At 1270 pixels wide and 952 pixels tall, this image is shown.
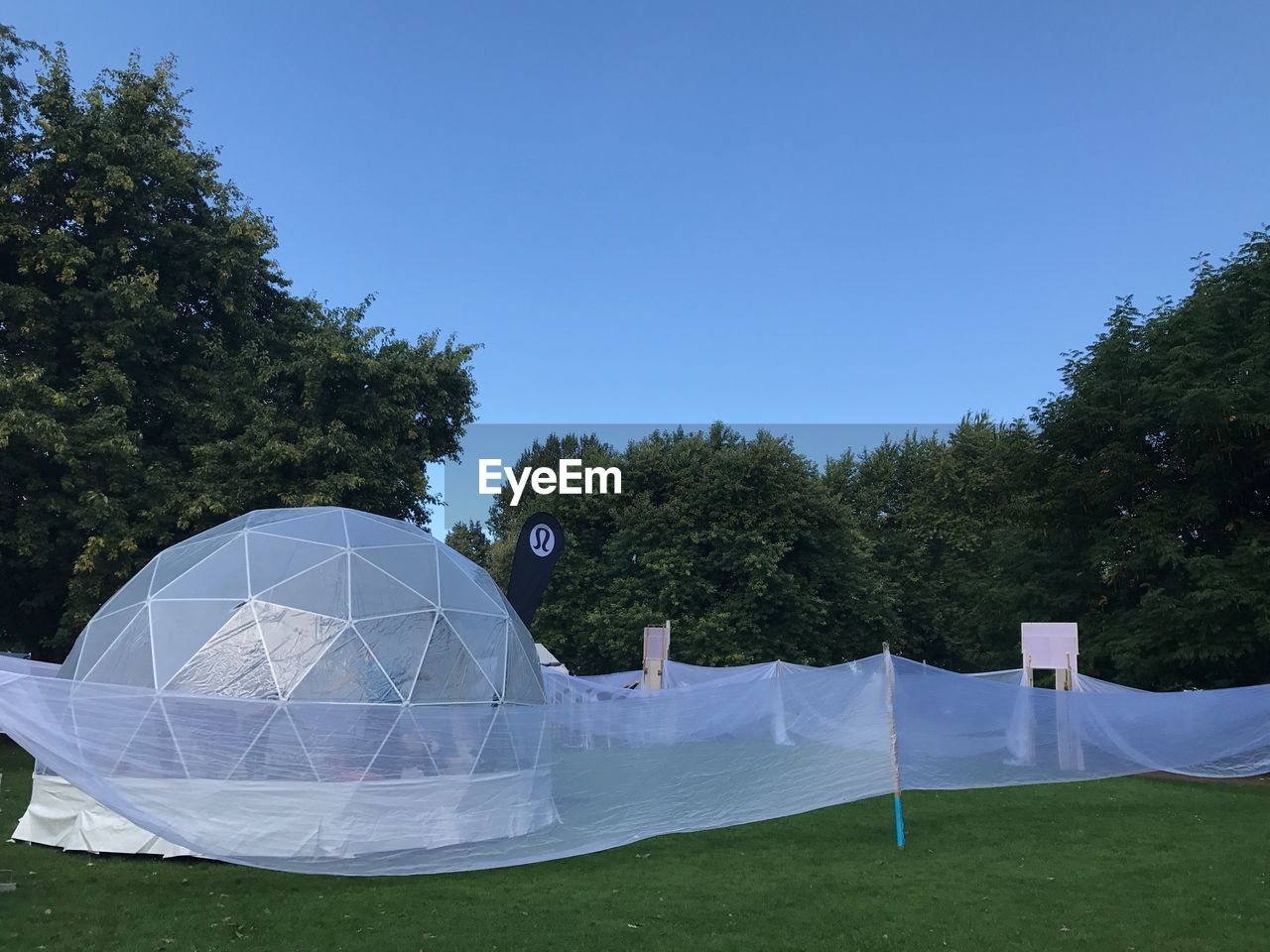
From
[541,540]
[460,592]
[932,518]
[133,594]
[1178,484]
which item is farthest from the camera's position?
[932,518]

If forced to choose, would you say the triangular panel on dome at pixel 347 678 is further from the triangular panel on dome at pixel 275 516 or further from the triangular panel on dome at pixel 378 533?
the triangular panel on dome at pixel 275 516

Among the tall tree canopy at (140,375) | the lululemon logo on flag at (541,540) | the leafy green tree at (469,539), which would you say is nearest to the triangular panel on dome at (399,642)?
the lululemon logo on flag at (541,540)

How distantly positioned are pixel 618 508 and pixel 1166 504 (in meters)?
19.9

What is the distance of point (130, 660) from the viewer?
408 inches

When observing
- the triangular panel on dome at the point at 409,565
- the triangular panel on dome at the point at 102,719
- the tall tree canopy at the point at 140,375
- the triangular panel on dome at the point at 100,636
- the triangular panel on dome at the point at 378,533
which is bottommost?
the triangular panel on dome at the point at 102,719

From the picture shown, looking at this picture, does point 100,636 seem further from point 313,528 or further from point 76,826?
point 313,528

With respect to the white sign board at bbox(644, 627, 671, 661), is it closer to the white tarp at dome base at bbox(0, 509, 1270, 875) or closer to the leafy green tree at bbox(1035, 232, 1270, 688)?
the white tarp at dome base at bbox(0, 509, 1270, 875)

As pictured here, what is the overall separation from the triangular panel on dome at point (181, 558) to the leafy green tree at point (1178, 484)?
18136mm

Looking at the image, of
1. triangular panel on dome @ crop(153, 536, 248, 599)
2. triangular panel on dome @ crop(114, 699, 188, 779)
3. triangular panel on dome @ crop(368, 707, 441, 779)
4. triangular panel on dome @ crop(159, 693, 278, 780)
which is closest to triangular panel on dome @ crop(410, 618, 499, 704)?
triangular panel on dome @ crop(368, 707, 441, 779)

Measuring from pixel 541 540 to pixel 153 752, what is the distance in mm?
9200

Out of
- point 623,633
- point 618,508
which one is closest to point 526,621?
point 623,633

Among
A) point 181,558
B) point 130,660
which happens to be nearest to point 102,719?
point 130,660

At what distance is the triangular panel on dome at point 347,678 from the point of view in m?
9.88

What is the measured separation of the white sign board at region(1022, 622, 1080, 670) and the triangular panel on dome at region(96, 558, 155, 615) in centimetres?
1569
